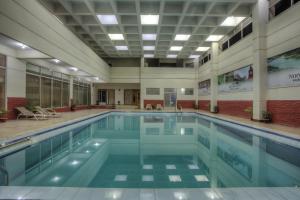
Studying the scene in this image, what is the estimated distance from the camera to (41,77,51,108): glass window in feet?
40.5

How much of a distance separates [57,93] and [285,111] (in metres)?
12.8

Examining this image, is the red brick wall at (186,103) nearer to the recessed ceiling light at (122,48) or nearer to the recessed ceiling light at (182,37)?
the recessed ceiling light at (122,48)

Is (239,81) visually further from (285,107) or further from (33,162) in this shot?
(33,162)

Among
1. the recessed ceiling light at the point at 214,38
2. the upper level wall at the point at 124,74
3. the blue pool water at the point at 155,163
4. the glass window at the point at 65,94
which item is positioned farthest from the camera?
the upper level wall at the point at 124,74

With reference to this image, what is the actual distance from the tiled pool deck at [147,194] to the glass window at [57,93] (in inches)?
475

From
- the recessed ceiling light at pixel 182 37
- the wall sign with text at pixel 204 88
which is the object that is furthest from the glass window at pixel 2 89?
the wall sign with text at pixel 204 88

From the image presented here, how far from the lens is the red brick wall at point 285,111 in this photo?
26.8ft

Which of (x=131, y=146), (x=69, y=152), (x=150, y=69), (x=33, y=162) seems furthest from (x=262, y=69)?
(x=150, y=69)

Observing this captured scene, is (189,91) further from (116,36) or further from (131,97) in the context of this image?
(116,36)

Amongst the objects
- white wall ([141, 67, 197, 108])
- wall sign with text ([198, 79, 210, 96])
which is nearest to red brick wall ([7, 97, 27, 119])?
white wall ([141, 67, 197, 108])

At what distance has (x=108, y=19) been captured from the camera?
39.4ft

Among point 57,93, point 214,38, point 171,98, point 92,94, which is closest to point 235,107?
point 214,38

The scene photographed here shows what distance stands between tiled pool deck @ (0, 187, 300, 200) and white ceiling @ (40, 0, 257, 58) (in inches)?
355

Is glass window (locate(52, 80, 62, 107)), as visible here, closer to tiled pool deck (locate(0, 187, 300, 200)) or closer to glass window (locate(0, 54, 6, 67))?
glass window (locate(0, 54, 6, 67))
